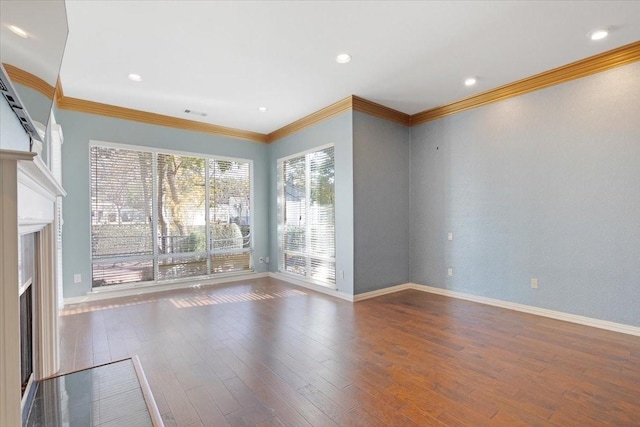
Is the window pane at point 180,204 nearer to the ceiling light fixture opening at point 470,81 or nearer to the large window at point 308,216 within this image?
the large window at point 308,216

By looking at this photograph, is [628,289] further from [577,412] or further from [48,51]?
[48,51]

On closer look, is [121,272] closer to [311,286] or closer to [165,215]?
[165,215]

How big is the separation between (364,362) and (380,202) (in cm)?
266

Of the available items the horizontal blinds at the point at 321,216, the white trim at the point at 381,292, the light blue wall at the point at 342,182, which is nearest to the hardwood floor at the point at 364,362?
the white trim at the point at 381,292

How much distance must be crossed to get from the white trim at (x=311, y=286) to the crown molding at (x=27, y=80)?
3.80 m

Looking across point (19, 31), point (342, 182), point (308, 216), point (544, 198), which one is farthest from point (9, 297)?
point (544, 198)

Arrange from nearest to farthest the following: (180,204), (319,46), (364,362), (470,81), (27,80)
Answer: (27,80), (364,362), (319,46), (470,81), (180,204)

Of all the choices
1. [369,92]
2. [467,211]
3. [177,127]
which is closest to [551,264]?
[467,211]

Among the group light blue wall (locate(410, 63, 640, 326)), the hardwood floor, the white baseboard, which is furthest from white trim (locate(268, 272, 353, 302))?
light blue wall (locate(410, 63, 640, 326))

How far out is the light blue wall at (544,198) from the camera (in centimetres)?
306

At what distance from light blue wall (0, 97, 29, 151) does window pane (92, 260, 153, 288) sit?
3565 millimetres

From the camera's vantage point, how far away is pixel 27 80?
1.50 m

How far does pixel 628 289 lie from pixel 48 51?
5.14 meters

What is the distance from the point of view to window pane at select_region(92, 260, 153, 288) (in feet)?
14.7
